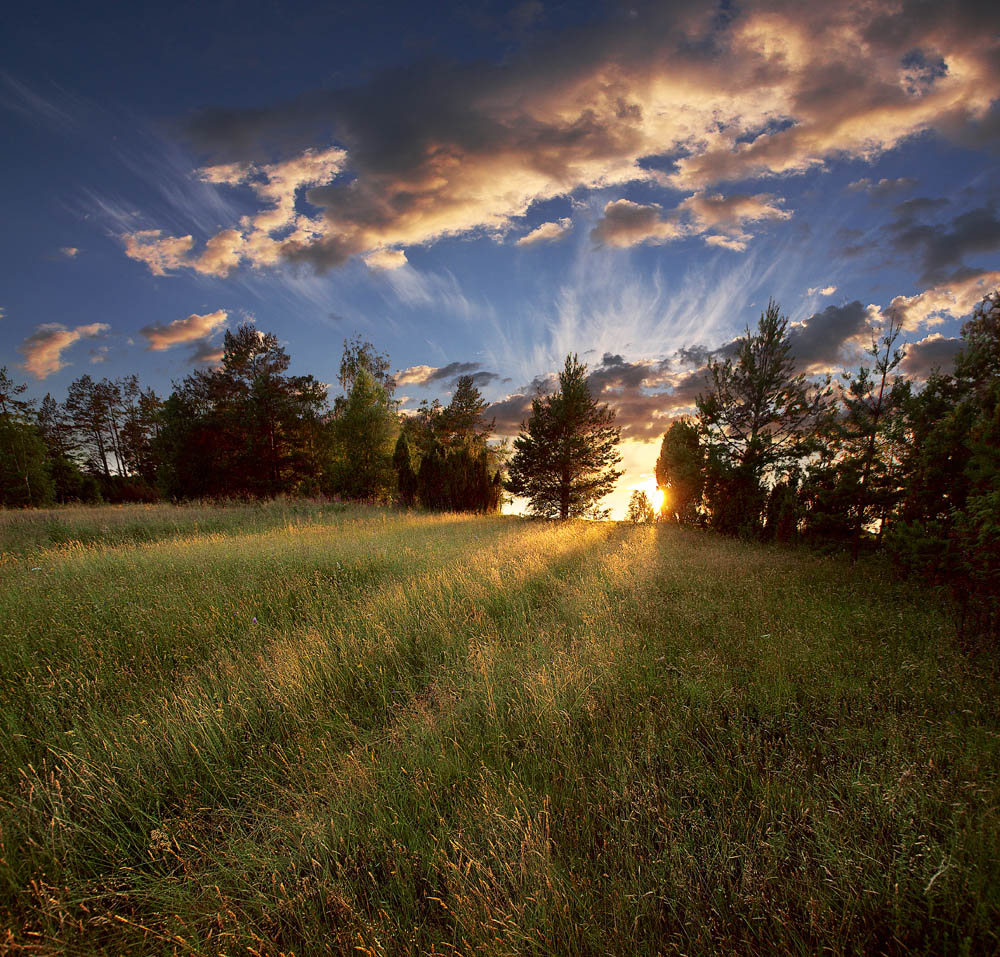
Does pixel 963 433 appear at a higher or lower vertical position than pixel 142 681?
higher

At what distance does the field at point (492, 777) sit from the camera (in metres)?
1.95

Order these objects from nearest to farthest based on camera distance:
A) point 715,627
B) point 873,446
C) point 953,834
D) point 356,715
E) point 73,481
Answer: point 953,834
point 356,715
point 715,627
point 873,446
point 73,481

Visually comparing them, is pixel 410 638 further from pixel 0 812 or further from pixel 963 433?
pixel 963 433

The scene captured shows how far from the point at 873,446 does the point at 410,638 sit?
1418 centimetres

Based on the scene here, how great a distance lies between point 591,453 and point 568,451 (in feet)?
4.54

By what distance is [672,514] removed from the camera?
2162cm

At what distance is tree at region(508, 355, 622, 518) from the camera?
24.3 meters

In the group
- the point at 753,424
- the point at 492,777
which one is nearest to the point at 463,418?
the point at 753,424

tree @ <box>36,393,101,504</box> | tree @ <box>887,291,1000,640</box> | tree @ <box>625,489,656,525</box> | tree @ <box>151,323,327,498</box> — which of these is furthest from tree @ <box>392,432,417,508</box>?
tree @ <box>36,393,101,504</box>

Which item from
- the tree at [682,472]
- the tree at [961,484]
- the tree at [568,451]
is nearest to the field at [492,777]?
the tree at [961,484]

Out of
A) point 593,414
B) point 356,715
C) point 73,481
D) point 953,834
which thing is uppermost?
point 593,414

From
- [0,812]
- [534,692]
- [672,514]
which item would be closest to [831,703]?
[534,692]

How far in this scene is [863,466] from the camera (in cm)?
1225

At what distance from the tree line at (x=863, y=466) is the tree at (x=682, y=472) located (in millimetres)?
55
